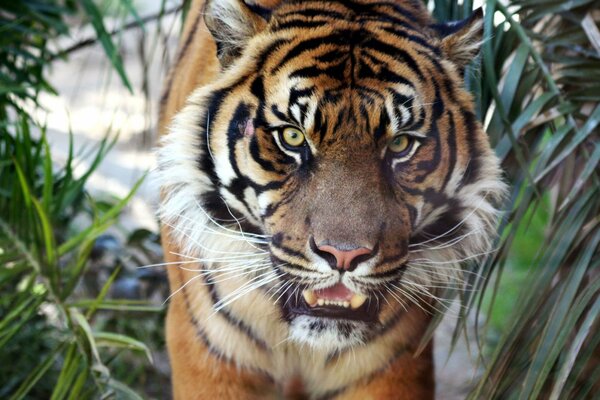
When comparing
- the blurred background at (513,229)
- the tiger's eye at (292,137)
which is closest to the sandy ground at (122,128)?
the blurred background at (513,229)

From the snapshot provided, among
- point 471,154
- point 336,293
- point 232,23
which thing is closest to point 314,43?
point 232,23

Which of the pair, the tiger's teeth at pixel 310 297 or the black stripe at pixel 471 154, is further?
the black stripe at pixel 471 154

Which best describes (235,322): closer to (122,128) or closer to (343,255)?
(343,255)

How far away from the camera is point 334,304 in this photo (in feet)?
5.77

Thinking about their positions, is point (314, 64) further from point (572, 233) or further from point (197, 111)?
point (572, 233)

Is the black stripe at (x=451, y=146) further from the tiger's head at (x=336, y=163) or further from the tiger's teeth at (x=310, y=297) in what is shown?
the tiger's teeth at (x=310, y=297)

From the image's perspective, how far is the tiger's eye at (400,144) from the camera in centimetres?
168

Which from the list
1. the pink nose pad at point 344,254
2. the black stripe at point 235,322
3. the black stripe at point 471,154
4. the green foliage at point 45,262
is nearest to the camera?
the pink nose pad at point 344,254

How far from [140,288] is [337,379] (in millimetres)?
1287

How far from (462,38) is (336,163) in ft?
1.22

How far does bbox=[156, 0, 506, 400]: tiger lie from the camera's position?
1662 mm

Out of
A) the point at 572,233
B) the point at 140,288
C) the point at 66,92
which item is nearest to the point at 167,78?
the point at 140,288

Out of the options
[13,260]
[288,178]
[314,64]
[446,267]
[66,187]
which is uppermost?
[314,64]

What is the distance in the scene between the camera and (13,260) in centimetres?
245
